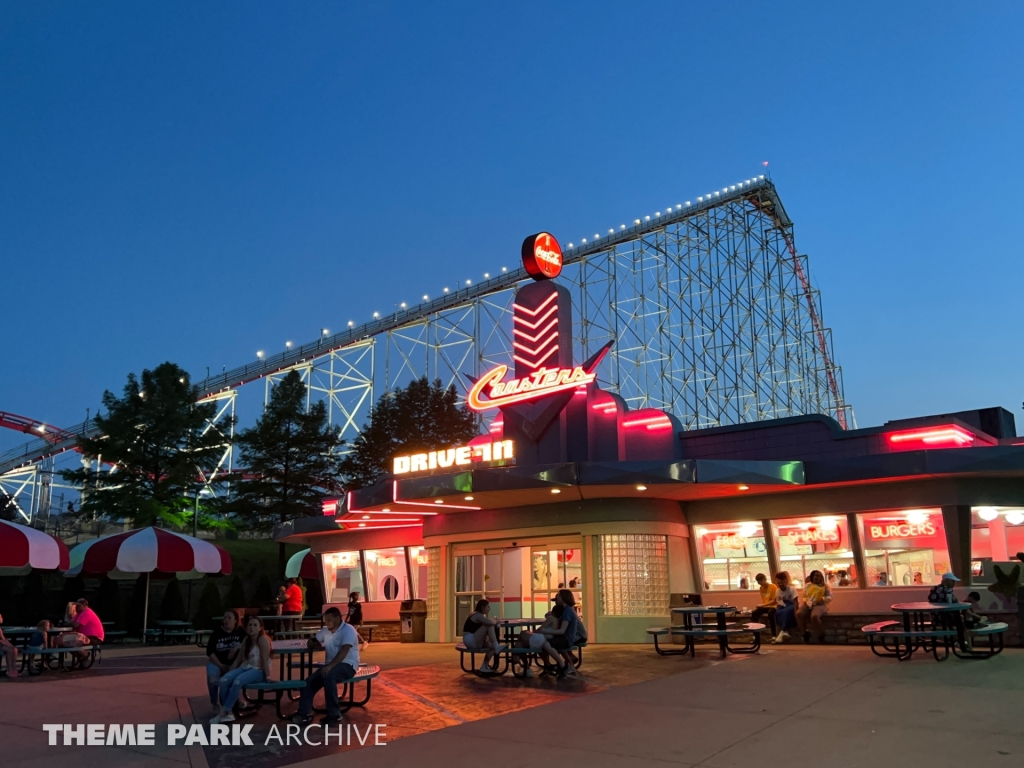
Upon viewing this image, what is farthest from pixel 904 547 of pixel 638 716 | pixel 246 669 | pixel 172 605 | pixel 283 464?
pixel 283 464

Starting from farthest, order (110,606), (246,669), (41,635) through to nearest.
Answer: (110,606), (41,635), (246,669)

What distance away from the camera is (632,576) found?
645 inches

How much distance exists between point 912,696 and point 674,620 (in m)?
8.37

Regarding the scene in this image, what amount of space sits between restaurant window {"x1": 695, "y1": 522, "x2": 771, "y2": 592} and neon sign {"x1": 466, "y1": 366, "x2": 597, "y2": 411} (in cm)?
403

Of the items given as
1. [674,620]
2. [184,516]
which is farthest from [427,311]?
[674,620]

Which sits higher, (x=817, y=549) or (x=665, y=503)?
(x=665, y=503)

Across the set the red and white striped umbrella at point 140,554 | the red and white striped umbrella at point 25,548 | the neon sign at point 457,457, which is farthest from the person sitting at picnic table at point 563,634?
the red and white striped umbrella at point 140,554

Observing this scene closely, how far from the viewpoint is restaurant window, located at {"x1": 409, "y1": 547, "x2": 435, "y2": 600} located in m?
22.1

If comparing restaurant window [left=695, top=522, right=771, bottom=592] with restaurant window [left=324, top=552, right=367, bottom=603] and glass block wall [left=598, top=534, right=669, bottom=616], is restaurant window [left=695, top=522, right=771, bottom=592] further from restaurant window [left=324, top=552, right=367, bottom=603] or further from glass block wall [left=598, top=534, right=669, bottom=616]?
restaurant window [left=324, top=552, right=367, bottom=603]

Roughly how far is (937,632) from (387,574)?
15.4m

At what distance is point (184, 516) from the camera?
29.9 metres

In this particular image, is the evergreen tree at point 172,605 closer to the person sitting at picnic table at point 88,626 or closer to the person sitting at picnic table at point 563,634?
the person sitting at picnic table at point 88,626

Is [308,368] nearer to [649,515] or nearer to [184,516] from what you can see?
[184,516]

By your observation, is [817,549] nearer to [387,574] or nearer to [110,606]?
[387,574]
